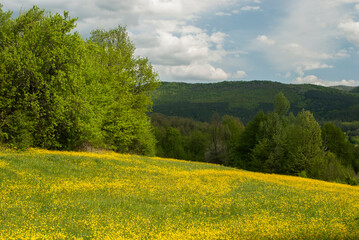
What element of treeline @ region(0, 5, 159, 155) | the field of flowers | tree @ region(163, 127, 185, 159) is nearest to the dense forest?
treeline @ region(0, 5, 159, 155)

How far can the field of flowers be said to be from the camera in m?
10.6

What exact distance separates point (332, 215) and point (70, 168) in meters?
16.8

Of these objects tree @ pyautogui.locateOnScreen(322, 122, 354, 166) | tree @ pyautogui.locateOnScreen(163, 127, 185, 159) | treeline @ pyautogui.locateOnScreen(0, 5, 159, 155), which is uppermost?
treeline @ pyautogui.locateOnScreen(0, 5, 159, 155)

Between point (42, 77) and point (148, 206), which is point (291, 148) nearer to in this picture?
point (42, 77)

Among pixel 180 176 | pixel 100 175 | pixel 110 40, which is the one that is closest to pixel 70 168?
pixel 100 175

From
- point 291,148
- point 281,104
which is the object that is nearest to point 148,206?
point 291,148

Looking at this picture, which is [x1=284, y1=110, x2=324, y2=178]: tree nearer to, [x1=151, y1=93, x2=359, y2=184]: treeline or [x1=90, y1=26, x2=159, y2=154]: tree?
[x1=151, y1=93, x2=359, y2=184]: treeline

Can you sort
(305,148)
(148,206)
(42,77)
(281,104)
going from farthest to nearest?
1. (281,104)
2. (305,148)
3. (42,77)
4. (148,206)

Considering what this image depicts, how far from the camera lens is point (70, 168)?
804 inches

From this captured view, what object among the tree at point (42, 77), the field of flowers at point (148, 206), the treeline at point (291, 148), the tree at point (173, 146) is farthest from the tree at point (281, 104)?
the tree at point (173, 146)

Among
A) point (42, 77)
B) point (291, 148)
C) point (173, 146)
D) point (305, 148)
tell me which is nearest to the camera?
point (42, 77)

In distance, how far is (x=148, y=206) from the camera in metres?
14.1

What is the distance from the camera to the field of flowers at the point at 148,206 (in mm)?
10648

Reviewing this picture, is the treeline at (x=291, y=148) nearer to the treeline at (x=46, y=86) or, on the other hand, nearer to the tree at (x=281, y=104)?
the tree at (x=281, y=104)
